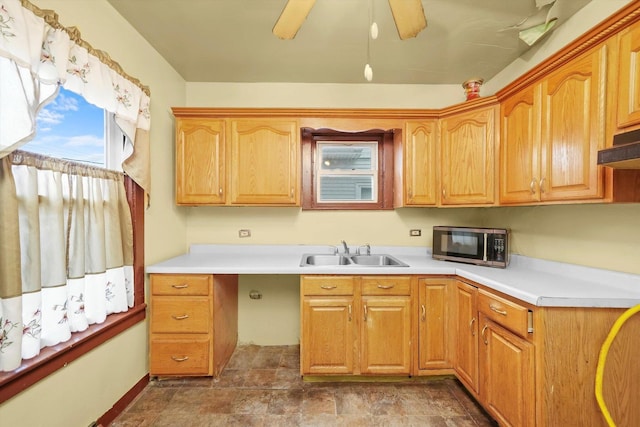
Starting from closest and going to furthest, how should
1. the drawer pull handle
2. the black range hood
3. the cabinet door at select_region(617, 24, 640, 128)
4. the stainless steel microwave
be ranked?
the black range hood
the cabinet door at select_region(617, 24, 640, 128)
the drawer pull handle
the stainless steel microwave

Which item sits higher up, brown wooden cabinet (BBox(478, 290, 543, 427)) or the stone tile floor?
brown wooden cabinet (BBox(478, 290, 543, 427))

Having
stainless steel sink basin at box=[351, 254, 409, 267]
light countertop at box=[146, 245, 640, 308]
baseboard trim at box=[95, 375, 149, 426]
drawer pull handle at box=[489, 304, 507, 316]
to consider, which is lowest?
baseboard trim at box=[95, 375, 149, 426]

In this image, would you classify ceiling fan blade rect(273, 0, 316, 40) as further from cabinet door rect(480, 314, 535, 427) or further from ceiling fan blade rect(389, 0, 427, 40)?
cabinet door rect(480, 314, 535, 427)

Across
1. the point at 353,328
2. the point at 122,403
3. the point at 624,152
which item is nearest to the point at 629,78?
the point at 624,152

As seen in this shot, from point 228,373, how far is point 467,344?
180cm

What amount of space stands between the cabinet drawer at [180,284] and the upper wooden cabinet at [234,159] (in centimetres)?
63

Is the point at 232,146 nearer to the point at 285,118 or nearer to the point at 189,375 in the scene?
the point at 285,118

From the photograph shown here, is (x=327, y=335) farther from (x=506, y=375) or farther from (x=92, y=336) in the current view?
(x=92, y=336)

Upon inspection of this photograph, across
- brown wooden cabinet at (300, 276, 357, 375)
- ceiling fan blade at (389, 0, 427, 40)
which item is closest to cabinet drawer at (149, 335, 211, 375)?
brown wooden cabinet at (300, 276, 357, 375)

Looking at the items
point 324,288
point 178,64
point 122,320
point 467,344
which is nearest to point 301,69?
point 178,64

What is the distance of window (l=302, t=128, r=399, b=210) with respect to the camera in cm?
256

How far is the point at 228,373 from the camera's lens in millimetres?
2084

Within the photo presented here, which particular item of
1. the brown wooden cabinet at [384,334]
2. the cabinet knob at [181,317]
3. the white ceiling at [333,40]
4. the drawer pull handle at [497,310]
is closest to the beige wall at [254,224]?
the white ceiling at [333,40]

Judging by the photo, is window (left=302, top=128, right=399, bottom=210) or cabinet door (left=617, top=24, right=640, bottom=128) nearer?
cabinet door (left=617, top=24, right=640, bottom=128)
